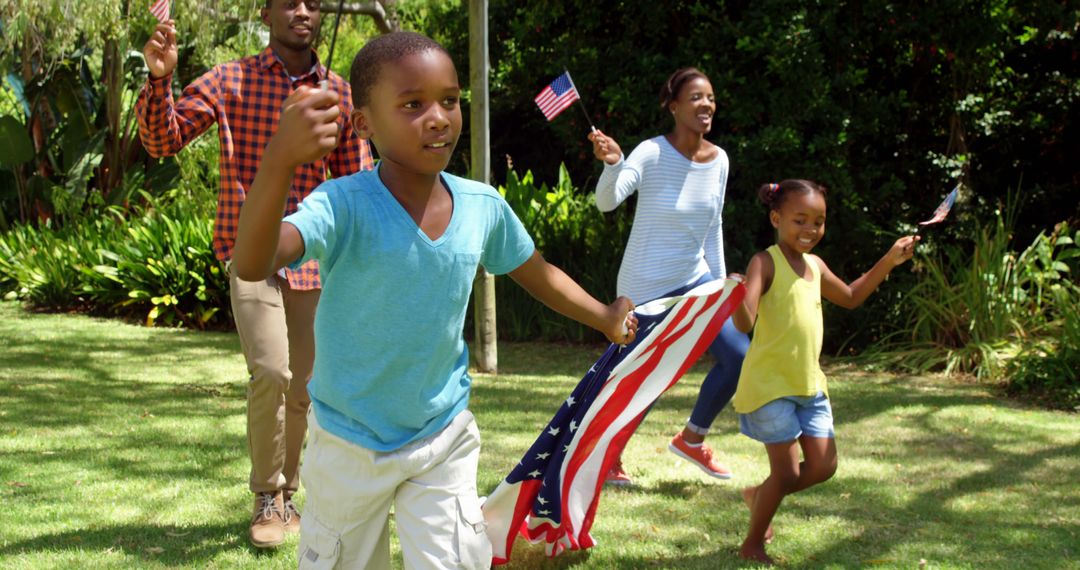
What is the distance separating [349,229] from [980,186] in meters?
9.16

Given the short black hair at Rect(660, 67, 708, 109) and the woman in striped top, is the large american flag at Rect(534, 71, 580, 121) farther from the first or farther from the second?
the woman in striped top

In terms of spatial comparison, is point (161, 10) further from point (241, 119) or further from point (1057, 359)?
point (1057, 359)

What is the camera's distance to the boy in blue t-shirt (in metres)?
3.02

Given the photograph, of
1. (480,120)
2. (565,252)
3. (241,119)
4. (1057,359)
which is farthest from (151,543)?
(565,252)

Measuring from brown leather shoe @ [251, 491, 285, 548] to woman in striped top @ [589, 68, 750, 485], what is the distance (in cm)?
180

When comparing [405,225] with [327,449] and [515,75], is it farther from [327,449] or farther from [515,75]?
[515,75]

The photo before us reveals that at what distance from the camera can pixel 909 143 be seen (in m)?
10.6

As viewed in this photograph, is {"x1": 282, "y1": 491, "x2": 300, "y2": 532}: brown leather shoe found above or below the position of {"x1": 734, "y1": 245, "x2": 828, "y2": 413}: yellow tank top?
below

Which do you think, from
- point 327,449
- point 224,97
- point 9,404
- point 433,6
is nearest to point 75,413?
point 9,404

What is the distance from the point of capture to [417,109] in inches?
119

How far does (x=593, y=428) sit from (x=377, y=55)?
196 centimetres

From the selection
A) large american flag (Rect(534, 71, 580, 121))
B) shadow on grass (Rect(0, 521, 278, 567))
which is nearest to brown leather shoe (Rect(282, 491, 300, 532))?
shadow on grass (Rect(0, 521, 278, 567))

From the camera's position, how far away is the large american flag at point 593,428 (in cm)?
437

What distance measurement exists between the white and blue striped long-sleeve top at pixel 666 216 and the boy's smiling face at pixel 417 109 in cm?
272
